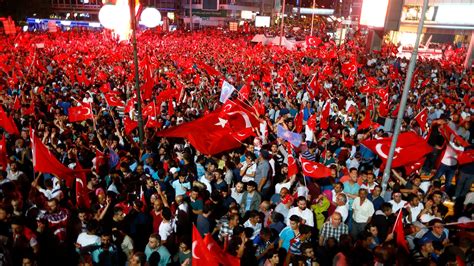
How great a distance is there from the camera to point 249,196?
6352 mm

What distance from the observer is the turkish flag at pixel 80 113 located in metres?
9.66

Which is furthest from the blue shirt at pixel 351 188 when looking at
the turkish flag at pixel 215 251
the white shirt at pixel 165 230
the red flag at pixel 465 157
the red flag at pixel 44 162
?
the red flag at pixel 44 162

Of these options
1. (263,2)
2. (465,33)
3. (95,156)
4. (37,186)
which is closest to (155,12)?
(95,156)

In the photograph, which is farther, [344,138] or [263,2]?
[263,2]

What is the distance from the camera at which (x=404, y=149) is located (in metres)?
7.30

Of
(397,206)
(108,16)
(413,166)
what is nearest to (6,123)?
(108,16)

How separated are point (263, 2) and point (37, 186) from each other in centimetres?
8017

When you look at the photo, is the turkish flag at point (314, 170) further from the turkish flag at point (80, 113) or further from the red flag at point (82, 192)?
the turkish flag at point (80, 113)

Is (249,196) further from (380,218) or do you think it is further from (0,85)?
(0,85)

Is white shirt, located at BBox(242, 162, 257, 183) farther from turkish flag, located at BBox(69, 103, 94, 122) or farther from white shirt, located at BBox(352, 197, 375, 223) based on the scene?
turkish flag, located at BBox(69, 103, 94, 122)

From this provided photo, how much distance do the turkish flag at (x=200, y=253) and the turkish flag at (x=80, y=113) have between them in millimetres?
6248

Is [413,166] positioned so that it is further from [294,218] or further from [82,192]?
[82,192]

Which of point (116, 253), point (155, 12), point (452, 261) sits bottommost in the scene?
point (116, 253)

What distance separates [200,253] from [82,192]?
2.92m
